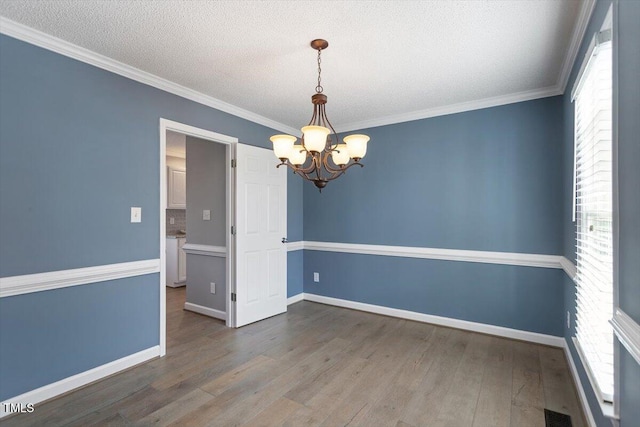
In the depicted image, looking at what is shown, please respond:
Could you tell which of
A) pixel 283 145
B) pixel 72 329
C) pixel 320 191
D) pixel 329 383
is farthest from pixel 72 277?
pixel 329 383

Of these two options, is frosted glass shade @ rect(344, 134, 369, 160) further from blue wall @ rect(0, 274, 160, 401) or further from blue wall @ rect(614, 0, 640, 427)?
blue wall @ rect(0, 274, 160, 401)

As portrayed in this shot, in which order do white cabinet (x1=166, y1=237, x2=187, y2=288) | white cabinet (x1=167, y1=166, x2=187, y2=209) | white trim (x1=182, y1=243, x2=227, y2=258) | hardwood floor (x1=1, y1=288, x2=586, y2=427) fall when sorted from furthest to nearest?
white cabinet (x1=167, y1=166, x2=187, y2=209)
white cabinet (x1=166, y1=237, x2=187, y2=288)
white trim (x1=182, y1=243, x2=227, y2=258)
hardwood floor (x1=1, y1=288, x2=586, y2=427)

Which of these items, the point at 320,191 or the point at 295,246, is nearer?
the point at 320,191

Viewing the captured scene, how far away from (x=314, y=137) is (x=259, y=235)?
2.07 m

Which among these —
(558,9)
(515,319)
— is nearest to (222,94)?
(558,9)

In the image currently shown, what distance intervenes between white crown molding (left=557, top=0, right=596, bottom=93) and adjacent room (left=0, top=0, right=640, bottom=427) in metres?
0.03

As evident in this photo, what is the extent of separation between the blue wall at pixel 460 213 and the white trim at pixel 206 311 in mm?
1449

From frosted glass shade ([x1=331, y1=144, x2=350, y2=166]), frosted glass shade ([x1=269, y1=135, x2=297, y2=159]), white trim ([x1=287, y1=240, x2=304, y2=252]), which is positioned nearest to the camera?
frosted glass shade ([x1=269, y1=135, x2=297, y2=159])

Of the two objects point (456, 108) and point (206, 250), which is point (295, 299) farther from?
point (456, 108)

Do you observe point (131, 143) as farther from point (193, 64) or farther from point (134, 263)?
point (134, 263)

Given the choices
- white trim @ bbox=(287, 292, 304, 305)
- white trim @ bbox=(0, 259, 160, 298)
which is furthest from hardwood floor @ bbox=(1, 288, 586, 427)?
white trim @ bbox=(287, 292, 304, 305)

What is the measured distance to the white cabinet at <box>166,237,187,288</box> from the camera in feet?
17.8

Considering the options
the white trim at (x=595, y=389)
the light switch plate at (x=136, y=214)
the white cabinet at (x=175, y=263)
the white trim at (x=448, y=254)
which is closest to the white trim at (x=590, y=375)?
the white trim at (x=595, y=389)

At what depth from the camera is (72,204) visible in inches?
88.0
